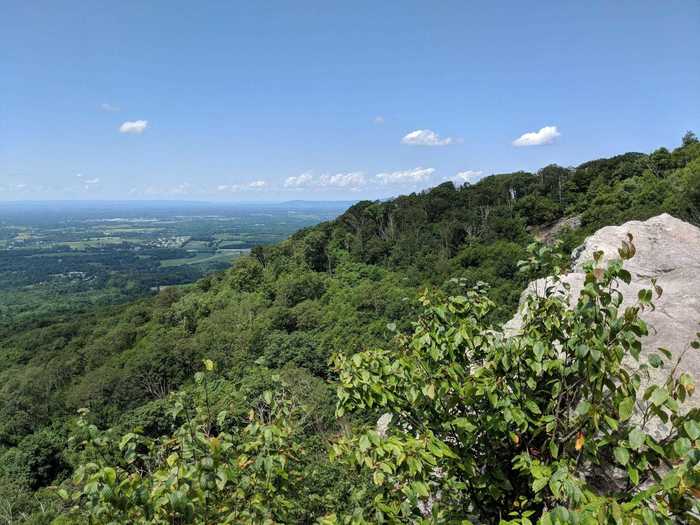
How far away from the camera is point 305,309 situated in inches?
2363

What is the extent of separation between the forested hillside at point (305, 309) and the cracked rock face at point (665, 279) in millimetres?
15587

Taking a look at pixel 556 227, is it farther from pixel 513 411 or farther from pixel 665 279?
pixel 513 411

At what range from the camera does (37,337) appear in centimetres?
7744

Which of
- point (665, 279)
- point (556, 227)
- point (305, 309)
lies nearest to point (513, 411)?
point (665, 279)

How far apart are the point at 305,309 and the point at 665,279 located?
55.0m

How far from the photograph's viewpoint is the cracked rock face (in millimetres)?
4879

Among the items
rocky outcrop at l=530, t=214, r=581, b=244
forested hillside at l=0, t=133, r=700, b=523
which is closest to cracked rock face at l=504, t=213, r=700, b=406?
forested hillside at l=0, t=133, r=700, b=523

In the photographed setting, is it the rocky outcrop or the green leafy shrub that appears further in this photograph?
the rocky outcrop

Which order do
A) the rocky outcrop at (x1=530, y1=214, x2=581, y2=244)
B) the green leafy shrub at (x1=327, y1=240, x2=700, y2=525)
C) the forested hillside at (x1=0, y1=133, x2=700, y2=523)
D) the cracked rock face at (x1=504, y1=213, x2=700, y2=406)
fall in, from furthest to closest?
1. the rocky outcrop at (x1=530, y1=214, x2=581, y2=244)
2. the forested hillside at (x1=0, y1=133, x2=700, y2=523)
3. the cracked rock face at (x1=504, y1=213, x2=700, y2=406)
4. the green leafy shrub at (x1=327, y1=240, x2=700, y2=525)

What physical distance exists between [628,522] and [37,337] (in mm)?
95748

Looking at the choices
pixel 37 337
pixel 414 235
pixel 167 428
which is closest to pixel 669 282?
pixel 167 428

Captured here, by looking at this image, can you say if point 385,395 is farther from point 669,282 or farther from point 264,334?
point 264,334

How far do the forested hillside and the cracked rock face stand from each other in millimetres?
15587

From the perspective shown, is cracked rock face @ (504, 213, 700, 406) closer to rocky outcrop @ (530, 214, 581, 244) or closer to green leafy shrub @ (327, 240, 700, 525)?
green leafy shrub @ (327, 240, 700, 525)
